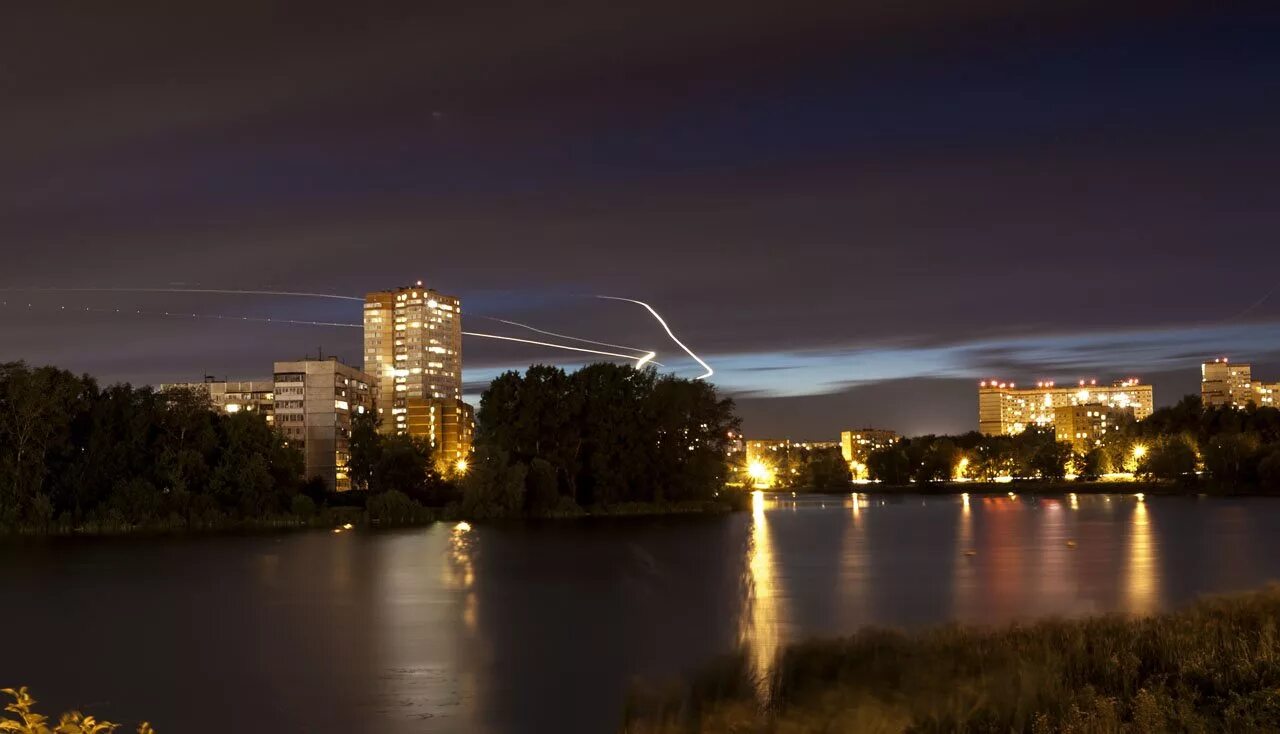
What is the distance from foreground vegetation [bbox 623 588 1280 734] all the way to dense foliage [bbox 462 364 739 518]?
77706 millimetres

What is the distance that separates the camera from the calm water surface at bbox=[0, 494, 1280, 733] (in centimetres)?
2634

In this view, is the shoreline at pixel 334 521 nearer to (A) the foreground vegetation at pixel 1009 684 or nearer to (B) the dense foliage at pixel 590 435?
(B) the dense foliage at pixel 590 435

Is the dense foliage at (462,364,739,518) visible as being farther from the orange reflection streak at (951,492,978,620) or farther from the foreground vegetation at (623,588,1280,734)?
the foreground vegetation at (623,588,1280,734)

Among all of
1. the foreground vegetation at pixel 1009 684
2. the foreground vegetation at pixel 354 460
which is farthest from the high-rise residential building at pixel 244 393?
the foreground vegetation at pixel 1009 684

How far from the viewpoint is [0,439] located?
86.6 meters

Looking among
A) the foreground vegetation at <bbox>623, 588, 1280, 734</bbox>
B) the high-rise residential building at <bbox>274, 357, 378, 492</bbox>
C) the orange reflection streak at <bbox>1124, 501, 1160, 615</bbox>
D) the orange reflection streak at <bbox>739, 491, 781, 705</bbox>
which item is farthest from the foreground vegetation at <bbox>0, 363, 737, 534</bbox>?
the foreground vegetation at <bbox>623, 588, 1280, 734</bbox>

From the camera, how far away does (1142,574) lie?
4950 centimetres

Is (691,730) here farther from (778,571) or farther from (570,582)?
(778,571)

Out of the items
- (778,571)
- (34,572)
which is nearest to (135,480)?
(34,572)

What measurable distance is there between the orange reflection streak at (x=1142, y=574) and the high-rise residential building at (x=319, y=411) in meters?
105

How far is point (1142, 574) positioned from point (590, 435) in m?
63.2

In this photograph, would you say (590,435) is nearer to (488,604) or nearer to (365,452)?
(365,452)

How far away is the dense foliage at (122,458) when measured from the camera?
278ft

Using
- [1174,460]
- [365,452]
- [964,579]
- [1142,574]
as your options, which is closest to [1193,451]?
[1174,460]
